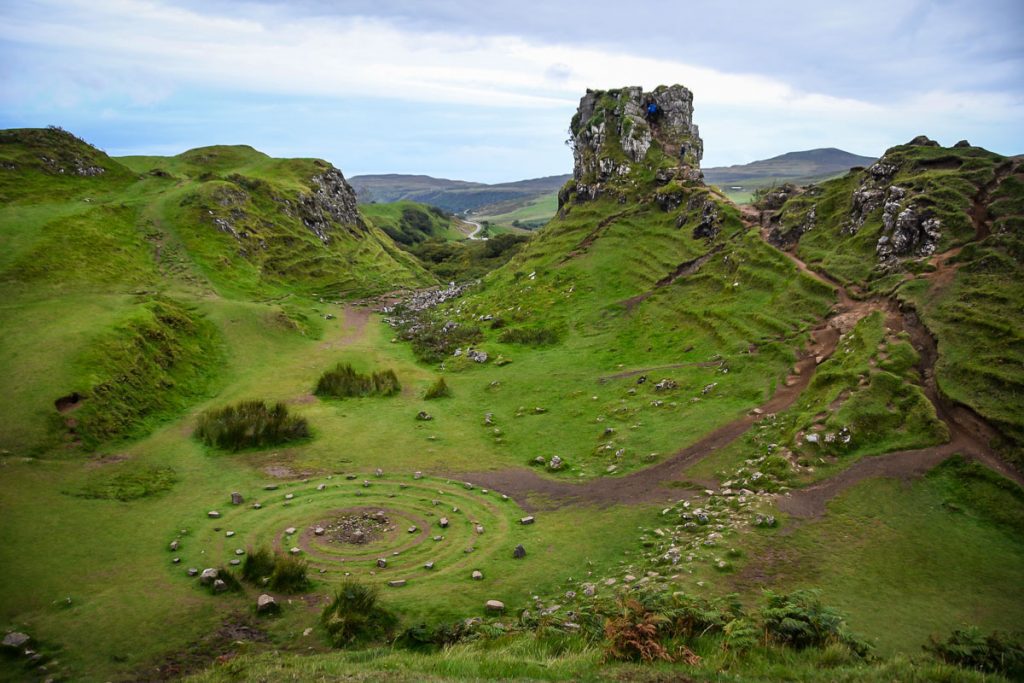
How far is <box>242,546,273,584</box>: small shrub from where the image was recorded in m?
20.9

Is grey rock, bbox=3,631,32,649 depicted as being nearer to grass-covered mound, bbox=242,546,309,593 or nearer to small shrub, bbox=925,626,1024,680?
grass-covered mound, bbox=242,546,309,593

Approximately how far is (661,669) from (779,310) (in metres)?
38.2

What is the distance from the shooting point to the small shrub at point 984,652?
12977mm

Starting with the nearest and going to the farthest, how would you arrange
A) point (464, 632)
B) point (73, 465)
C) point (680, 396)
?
1. point (464, 632)
2. point (73, 465)
3. point (680, 396)

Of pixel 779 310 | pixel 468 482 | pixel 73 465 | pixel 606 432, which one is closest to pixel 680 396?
pixel 606 432

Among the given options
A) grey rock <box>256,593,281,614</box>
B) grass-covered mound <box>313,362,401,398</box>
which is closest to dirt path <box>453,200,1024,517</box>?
grey rock <box>256,593,281,614</box>

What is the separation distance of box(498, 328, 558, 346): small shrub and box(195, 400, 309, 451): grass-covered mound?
A: 26.5 metres

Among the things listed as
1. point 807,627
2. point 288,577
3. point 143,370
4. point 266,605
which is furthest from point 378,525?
point 143,370

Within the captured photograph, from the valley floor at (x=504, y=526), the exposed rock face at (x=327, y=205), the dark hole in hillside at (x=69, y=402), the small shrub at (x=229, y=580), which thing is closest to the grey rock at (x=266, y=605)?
the valley floor at (x=504, y=526)

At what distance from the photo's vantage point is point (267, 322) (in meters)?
60.2

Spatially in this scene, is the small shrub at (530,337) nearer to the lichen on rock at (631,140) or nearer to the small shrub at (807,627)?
the lichen on rock at (631,140)

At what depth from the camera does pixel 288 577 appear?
20422 millimetres

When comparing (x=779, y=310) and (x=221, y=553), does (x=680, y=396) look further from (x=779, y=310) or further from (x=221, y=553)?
(x=221, y=553)

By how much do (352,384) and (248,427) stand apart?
12.2 m
